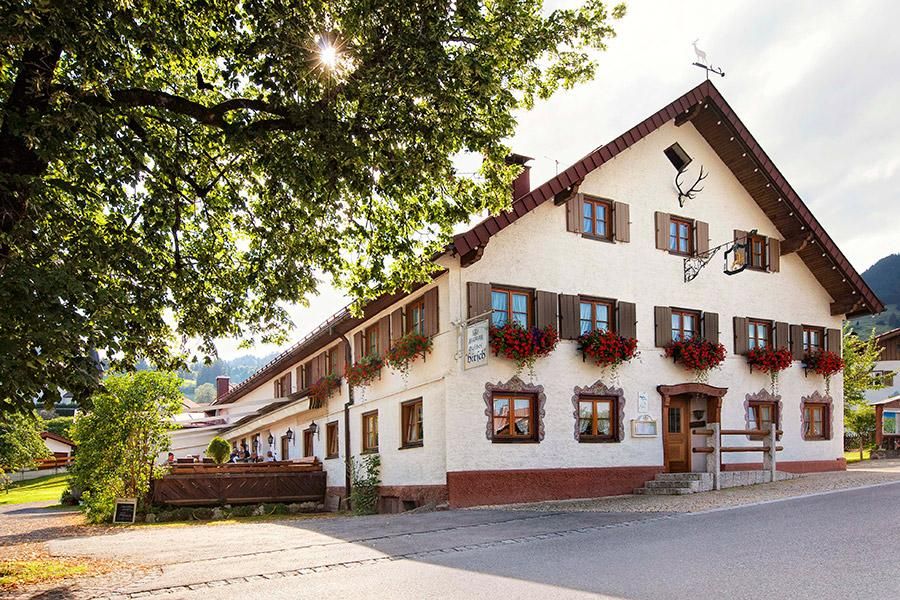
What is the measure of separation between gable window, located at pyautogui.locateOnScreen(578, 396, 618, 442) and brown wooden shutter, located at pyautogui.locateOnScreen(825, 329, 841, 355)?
886 centimetres

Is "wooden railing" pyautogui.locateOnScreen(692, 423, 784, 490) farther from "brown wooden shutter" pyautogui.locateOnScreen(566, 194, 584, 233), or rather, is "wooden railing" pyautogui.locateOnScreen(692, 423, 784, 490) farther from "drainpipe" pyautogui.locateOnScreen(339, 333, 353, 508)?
"drainpipe" pyautogui.locateOnScreen(339, 333, 353, 508)

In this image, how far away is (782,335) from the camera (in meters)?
22.8

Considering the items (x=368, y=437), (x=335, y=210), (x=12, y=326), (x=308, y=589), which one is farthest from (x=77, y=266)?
(x=368, y=437)

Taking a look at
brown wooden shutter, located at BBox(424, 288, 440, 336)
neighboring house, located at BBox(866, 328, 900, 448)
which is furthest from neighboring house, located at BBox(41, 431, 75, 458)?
neighboring house, located at BBox(866, 328, 900, 448)

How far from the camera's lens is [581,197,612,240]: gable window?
64.4 feet

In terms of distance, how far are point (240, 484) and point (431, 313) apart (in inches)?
317

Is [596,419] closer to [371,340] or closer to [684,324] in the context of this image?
[684,324]

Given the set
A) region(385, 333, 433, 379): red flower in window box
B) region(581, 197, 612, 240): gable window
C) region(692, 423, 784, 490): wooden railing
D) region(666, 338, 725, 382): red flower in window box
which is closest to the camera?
region(385, 333, 433, 379): red flower in window box

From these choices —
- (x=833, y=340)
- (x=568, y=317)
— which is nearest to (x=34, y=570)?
(x=568, y=317)

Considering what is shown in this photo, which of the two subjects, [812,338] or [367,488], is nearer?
[367,488]

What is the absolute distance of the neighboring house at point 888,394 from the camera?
34.4 metres

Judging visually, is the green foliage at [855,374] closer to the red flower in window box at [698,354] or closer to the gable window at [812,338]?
the gable window at [812,338]

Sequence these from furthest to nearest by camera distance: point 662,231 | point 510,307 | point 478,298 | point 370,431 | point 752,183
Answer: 1. point 752,183
2. point 370,431
3. point 662,231
4. point 510,307
5. point 478,298

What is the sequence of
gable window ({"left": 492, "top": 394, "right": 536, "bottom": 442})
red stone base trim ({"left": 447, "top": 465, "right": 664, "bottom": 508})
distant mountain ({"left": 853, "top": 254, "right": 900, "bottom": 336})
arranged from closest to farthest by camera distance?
red stone base trim ({"left": 447, "top": 465, "right": 664, "bottom": 508}) → gable window ({"left": 492, "top": 394, "right": 536, "bottom": 442}) → distant mountain ({"left": 853, "top": 254, "right": 900, "bottom": 336})
